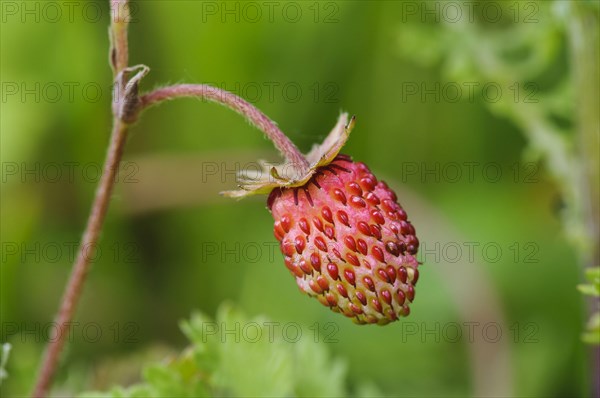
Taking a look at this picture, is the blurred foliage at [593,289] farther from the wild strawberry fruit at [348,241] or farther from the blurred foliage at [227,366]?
the blurred foliage at [227,366]

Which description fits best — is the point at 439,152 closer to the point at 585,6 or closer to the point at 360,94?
the point at 360,94

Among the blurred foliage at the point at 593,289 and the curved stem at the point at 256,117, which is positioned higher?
the curved stem at the point at 256,117

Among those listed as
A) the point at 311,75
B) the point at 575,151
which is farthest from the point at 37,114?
the point at 575,151

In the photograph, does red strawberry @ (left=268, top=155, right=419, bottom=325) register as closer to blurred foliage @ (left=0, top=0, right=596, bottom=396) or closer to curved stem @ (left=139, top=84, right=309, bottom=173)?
curved stem @ (left=139, top=84, right=309, bottom=173)

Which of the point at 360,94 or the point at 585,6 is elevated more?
the point at 585,6

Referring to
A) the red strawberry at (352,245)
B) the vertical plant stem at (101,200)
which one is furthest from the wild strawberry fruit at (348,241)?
the vertical plant stem at (101,200)

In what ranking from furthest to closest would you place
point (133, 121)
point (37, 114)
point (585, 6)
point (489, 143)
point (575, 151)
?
point (489, 143) → point (37, 114) → point (575, 151) → point (585, 6) → point (133, 121)

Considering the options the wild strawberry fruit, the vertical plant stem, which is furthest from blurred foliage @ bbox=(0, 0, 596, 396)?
the wild strawberry fruit
